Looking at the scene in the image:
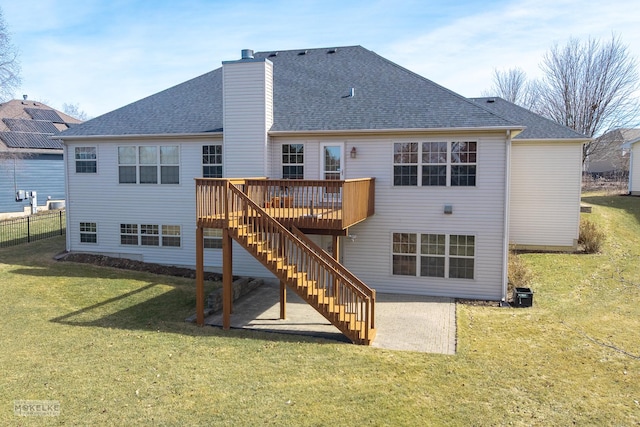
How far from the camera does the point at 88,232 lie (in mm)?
17625

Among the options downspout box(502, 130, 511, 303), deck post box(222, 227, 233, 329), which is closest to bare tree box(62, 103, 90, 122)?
deck post box(222, 227, 233, 329)

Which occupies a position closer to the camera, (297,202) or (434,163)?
(297,202)

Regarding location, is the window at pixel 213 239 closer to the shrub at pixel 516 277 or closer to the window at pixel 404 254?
the window at pixel 404 254

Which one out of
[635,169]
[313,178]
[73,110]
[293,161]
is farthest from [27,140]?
[73,110]

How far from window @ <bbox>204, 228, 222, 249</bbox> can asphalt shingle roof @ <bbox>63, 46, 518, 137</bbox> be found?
3.46 m

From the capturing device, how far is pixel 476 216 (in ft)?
45.5

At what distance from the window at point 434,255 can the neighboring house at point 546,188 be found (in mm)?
6056

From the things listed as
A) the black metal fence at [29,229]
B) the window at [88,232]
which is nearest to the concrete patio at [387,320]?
the window at [88,232]

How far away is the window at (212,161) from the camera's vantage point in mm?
16062

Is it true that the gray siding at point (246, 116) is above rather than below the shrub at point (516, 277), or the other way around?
above

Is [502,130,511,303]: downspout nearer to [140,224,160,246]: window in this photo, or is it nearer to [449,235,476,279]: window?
[449,235,476,279]: window

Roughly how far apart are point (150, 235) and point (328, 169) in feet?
22.9

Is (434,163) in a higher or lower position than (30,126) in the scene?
lower

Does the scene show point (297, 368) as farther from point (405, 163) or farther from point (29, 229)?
point (29, 229)
